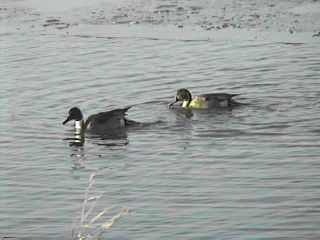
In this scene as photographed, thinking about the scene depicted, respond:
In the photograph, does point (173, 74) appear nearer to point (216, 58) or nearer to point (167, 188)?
point (216, 58)

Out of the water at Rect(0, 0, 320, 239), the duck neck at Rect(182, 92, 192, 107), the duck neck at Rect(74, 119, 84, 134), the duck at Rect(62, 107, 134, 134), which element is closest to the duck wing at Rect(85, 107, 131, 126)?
the duck at Rect(62, 107, 134, 134)

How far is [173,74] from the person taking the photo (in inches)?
692

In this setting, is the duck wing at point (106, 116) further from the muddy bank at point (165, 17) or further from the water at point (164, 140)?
the muddy bank at point (165, 17)

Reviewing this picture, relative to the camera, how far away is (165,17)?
21797 millimetres

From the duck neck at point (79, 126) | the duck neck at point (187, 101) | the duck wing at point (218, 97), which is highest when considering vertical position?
A: the duck wing at point (218, 97)

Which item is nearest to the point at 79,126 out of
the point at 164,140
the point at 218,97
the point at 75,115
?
the point at 75,115

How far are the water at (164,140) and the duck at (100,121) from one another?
211 millimetres

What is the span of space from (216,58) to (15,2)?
7.83 m

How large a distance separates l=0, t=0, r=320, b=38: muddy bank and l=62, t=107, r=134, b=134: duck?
217 inches

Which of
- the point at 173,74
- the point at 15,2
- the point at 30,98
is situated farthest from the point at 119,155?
the point at 15,2

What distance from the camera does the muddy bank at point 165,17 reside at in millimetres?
20500

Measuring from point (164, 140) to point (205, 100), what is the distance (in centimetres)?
202

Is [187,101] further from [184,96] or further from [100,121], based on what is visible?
[100,121]

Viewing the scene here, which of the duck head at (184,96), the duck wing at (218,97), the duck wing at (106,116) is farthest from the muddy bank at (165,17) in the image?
the duck wing at (106,116)
